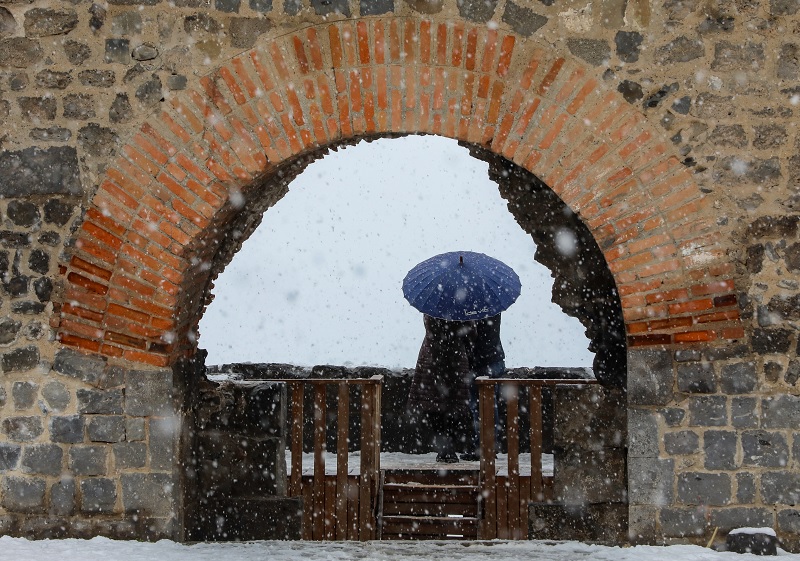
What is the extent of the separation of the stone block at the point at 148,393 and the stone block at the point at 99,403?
0.06m

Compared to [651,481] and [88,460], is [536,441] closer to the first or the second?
[651,481]

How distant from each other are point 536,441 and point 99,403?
3.06m

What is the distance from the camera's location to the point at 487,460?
6.73 m

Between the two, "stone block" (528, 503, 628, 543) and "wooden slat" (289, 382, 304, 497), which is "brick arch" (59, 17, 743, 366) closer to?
"stone block" (528, 503, 628, 543)

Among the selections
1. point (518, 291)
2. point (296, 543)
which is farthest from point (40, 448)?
point (518, 291)

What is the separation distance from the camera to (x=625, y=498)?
5.52 metres

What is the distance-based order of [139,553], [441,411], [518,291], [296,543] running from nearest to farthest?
[139,553] → [296,543] → [441,411] → [518,291]

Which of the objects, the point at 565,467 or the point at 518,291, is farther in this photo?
the point at 518,291

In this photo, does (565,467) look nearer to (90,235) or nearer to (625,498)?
(625,498)

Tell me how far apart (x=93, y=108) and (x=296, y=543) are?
268 cm

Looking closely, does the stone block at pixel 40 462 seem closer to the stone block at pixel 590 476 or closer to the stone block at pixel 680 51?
the stone block at pixel 590 476

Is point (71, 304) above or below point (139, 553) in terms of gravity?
above

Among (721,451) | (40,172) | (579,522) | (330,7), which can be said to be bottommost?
(579,522)

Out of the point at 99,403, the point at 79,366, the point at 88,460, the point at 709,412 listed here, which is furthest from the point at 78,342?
the point at 709,412
